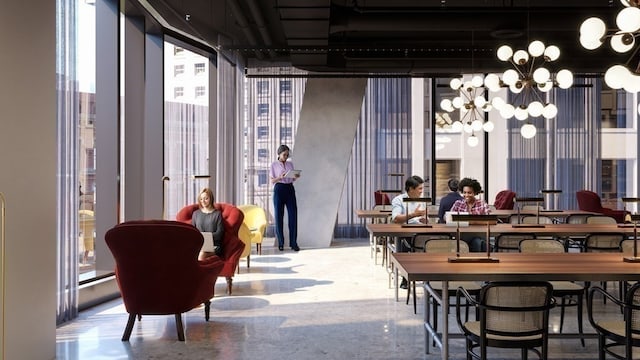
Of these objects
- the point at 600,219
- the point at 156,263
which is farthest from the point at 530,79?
the point at 156,263

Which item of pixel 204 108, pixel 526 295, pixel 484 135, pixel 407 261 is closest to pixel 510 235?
pixel 407 261

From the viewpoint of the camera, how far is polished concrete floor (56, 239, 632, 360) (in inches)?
199

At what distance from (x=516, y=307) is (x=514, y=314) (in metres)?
0.07

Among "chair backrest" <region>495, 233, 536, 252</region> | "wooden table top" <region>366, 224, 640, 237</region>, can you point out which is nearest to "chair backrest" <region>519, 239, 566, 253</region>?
"chair backrest" <region>495, 233, 536, 252</region>

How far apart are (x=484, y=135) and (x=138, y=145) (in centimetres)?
899

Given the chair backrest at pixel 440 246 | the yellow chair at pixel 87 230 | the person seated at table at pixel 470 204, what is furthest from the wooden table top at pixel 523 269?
the yellow chair at pixel 87 230

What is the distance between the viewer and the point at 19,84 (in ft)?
14.6

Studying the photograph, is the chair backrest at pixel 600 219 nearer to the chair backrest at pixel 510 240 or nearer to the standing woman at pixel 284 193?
the chair backrest at pixel 510 240

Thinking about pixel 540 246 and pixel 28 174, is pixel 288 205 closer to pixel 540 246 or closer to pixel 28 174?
pixel 540 246

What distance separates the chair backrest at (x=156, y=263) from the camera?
5.19 m

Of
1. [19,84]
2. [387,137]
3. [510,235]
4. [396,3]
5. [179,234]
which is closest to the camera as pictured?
[19,84]

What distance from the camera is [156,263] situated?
526cm

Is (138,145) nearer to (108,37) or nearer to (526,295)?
(108,37)

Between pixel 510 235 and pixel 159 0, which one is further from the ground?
pixel 159 0
